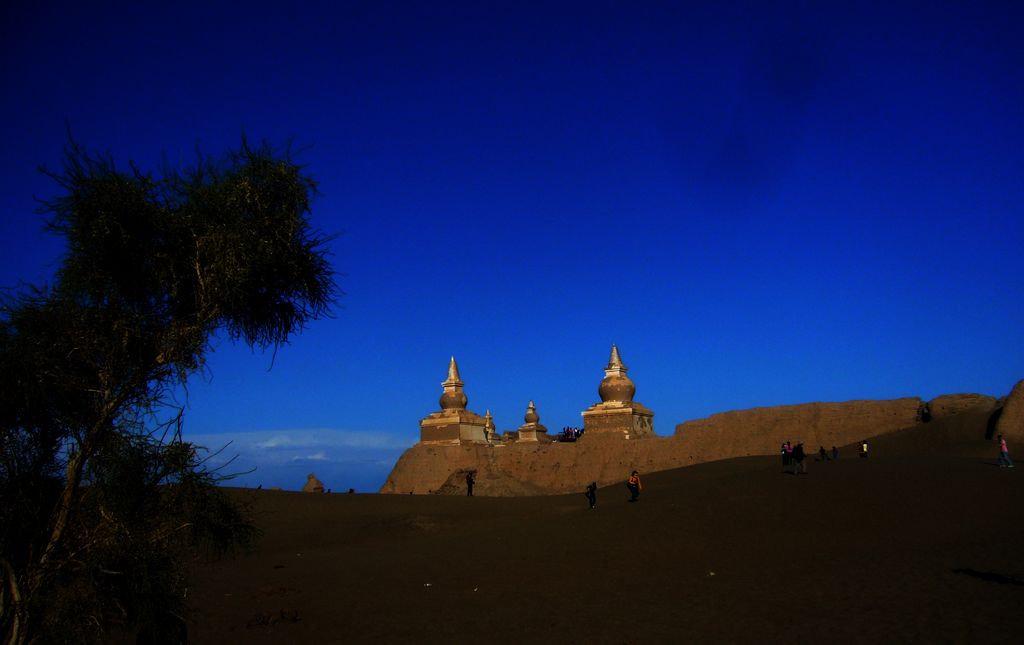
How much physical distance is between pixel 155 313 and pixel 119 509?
2017 mm

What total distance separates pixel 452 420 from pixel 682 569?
95.8 feet

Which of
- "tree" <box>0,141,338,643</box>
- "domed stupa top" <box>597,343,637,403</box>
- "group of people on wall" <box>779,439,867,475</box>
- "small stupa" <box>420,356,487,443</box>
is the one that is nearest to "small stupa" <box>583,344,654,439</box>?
"domed stupa top" <box>597,343,637,403</box>

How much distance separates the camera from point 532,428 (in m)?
50.8

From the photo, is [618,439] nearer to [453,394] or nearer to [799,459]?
[453,394]

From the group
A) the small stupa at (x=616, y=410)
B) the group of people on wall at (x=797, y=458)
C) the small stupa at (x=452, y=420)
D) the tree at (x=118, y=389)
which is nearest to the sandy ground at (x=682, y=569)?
the group of people on wall at (x=797, y=458)

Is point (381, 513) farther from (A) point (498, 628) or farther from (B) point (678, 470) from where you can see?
(A) point (498, 628)

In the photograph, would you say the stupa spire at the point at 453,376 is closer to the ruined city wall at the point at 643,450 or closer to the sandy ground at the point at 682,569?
the ruined city wall at the point at 643,450

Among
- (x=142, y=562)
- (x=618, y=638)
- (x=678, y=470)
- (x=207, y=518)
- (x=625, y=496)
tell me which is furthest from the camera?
(x=678, y=470)

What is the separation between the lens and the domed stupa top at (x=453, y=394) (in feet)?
144

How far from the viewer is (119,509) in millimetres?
6836

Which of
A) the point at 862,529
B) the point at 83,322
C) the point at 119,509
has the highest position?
the point at 83,322

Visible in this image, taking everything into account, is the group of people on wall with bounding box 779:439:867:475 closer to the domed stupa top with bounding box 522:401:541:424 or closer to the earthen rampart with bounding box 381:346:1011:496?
the earthen rampart with bounding box 381:346:1011:496

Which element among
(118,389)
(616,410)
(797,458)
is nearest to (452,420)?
(616,410)

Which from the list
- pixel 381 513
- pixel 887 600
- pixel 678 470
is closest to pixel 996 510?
pixel 887 600
